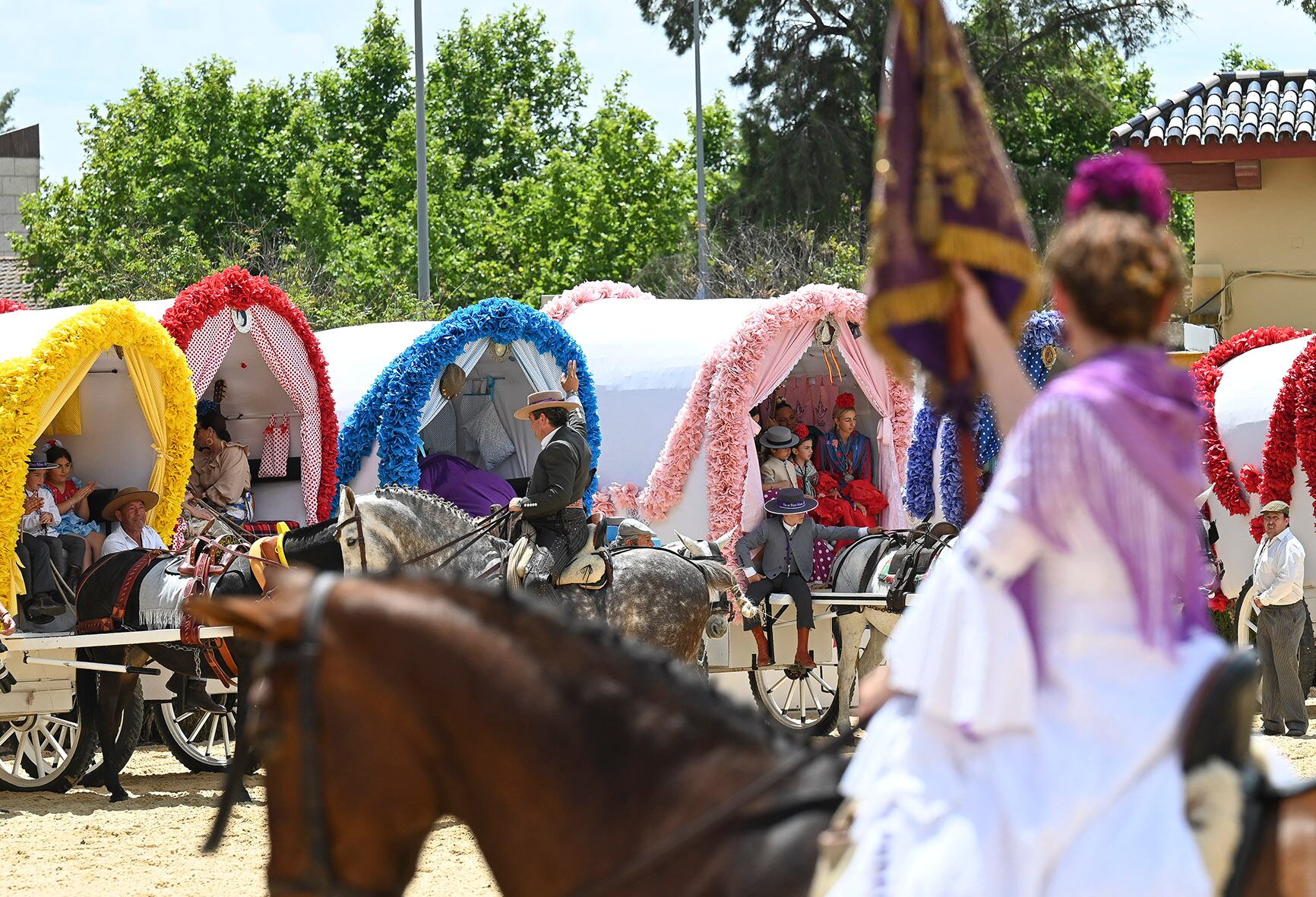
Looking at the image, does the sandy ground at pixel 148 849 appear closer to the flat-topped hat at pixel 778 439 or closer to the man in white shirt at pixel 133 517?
the man in white shirt at pixel 133 517

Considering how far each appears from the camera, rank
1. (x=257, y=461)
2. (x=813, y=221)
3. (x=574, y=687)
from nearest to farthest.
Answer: (x=574, y=687), (x=257, y=461), (x=813, y=221)

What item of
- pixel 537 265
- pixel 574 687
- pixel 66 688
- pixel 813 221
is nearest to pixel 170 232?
pixel 537 265

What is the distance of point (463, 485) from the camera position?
12203 mm

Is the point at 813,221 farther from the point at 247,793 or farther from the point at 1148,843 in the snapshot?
the point at 1148,843

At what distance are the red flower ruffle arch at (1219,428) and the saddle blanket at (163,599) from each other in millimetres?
8102

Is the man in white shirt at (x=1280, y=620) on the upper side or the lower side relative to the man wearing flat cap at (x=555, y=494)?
lower

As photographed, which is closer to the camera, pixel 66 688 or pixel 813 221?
pixel 66 688

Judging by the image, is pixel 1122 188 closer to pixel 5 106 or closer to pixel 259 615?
pixel 259 615

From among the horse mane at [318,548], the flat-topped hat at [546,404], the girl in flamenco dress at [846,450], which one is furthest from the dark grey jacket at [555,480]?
the girl in flamenco dress at [846,450]

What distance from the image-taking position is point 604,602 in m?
9.82

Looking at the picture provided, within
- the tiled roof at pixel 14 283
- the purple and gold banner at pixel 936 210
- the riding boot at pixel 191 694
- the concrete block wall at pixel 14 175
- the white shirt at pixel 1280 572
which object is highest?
the concrete block wall at pixel 14 175

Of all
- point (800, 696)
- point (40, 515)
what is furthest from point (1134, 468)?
point (800, 696)

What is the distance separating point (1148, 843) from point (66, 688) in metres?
9.04

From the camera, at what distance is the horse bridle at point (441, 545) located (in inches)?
351
